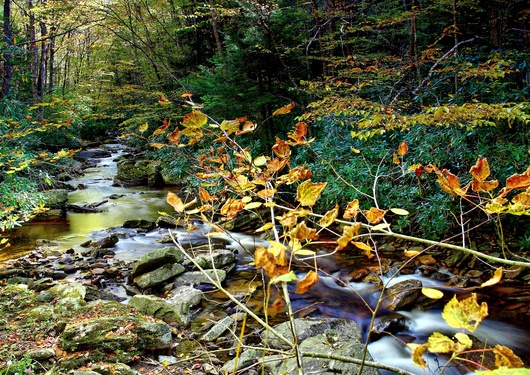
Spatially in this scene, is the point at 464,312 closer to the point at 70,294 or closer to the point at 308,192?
the point at 308,192

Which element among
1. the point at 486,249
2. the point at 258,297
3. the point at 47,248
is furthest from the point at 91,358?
the point at 486,249

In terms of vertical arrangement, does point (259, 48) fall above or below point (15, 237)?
above

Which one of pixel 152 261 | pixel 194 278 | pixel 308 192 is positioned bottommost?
pixel 194 278

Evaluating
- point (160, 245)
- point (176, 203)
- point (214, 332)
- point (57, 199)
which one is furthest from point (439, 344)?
point (57, 199)

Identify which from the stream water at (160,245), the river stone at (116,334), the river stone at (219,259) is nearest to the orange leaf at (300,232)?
the stream water at (160,245)

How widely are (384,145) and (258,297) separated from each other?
14.2ft

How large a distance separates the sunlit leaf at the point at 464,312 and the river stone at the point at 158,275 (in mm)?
5343

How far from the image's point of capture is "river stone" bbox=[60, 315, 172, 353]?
11.2 feet

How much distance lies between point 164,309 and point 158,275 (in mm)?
1170

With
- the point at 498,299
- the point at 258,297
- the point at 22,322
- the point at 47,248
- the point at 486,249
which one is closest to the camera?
the point at 22,322

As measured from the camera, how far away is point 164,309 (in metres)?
4.52

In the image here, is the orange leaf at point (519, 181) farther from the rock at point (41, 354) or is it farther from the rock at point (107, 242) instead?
the rock at point (107, 242)

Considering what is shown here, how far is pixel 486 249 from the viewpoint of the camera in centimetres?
562

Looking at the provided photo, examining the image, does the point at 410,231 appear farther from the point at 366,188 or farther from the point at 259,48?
the point at 259,48
